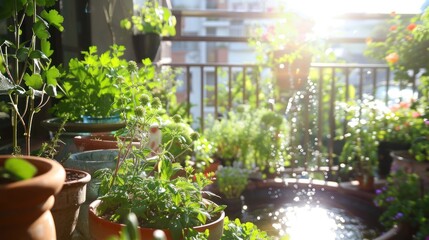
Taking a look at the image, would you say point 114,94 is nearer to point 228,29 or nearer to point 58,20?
point 58,20

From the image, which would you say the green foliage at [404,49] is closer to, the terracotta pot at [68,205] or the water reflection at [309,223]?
the water reflection at [309,223]

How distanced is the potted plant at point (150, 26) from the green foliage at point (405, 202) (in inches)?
73.0

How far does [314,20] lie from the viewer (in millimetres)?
3826

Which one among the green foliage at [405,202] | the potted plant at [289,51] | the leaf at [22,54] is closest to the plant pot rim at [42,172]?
the leaf at [22,54]

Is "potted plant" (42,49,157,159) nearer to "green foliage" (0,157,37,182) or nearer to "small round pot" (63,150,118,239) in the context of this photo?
"small round pot" (63,150,118,239)

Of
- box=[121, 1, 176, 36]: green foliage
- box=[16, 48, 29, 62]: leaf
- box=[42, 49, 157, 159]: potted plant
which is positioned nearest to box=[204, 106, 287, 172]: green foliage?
box=[121, 1, 176, 36]: green foliage

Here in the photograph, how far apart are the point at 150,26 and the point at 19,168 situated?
2.91 meters

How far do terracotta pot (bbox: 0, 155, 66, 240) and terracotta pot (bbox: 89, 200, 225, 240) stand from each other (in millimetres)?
240

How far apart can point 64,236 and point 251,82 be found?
406cm

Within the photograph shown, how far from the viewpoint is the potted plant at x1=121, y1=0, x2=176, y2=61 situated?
136 inches

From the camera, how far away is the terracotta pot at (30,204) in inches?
28.0

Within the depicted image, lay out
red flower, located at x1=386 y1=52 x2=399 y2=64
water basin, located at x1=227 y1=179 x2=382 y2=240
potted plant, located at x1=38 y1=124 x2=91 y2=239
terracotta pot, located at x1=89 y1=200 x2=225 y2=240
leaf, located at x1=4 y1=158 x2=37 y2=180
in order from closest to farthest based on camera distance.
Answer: leaf, located at x1=4 y1=158 x2=37 y2=180
terracotta pot, located at x1=89 y1=200 x2=225 y2=240
potted plant, located at x1=38 y1=124 x2=91 y2=239
water basin, located at x1=227 y1=179 x2=382 y2=240
red flower, located at x1=386 y1=52 x2=399 y2=64

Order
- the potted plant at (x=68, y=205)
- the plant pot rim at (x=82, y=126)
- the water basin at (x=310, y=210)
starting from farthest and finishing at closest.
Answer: the water basin at (x=310, y=210) → the plant pot rim at (x=82, y=126) → the potted plant at (x=68, y=205)

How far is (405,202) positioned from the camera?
243 centimetres
